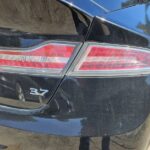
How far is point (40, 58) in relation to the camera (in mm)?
1645

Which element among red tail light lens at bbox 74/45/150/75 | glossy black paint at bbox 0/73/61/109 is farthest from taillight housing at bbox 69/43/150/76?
glossy black paint at bbox 0/73/61/109

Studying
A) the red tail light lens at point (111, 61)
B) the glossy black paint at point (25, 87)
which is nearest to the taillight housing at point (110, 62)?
the red tail light lens at point (111, 61)

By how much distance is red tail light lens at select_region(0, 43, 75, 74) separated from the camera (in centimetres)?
161

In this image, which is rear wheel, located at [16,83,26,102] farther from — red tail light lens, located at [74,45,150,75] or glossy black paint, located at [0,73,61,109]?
red tail light lens, located at [74,45,150,75]

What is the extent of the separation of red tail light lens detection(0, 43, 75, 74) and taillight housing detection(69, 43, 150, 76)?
0.19ft

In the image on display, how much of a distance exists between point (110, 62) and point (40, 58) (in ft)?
0.97

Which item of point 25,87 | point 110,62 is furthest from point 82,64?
point 25,87

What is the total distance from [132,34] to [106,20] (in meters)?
0.12

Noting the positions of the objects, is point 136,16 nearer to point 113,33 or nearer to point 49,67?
point 113,33

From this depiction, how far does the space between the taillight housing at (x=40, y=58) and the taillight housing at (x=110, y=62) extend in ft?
0.18

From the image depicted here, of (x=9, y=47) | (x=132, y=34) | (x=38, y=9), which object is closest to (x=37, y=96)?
(x=9, y=47)

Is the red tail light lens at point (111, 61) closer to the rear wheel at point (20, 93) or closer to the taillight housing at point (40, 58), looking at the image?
the taillight housing at point (40, 58)

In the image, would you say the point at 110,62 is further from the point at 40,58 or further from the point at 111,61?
the point at 40,58

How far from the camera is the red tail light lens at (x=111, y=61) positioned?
62.9 inches
